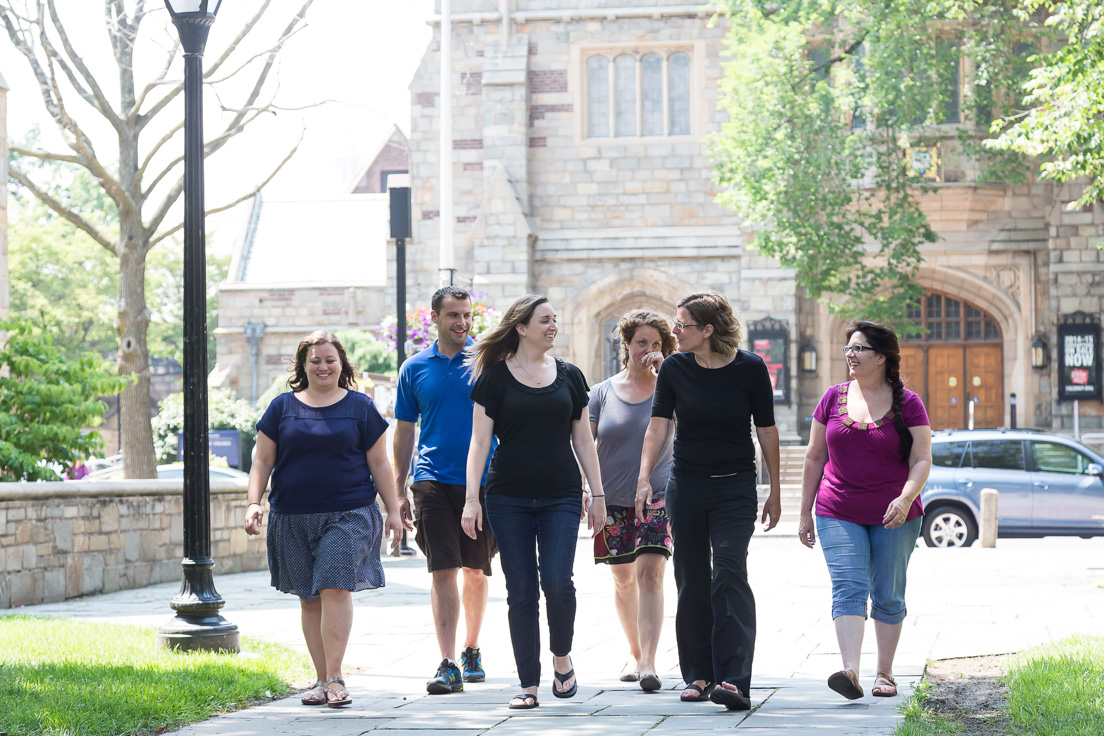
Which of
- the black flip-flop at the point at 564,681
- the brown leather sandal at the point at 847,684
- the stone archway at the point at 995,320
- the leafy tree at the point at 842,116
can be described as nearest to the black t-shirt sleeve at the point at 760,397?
the brown leather sandal at the point at 847,684

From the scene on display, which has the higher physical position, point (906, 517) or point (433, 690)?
point (906, 517)

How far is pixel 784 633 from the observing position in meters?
8.62

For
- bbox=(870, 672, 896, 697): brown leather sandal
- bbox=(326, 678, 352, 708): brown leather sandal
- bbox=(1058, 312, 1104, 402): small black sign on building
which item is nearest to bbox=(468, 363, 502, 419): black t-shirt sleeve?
bbox=(326, 678, 352, 708): brown leather sandal

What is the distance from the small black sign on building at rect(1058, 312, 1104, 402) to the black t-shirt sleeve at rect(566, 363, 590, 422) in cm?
2080

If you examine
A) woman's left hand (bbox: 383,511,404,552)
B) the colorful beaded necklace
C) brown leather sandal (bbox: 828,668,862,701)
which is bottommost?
brown leather sandal (bbox: 828,668,862,701)

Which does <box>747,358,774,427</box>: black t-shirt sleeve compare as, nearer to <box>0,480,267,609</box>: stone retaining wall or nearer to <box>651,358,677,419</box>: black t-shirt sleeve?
<box>651,358,677,419</box>: black t-shirt sleeve

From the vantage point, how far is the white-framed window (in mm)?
26938

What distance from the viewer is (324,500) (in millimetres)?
6113

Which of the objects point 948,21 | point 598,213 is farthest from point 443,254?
point 948,21

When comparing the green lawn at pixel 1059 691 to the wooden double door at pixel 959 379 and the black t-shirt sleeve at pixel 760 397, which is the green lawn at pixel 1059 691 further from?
the wooden double door at pixel 959 379

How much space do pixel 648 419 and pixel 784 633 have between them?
8.48 ft

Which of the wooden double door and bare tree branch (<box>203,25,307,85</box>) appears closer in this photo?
bare tree branch (<box>203,25,307,85</box>)

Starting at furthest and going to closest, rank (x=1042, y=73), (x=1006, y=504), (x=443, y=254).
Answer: (x=443, y=254), (x=1006, y=504), (x=1042, y=73)

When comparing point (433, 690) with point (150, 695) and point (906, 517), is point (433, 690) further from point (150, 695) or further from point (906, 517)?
point (906, 517)
